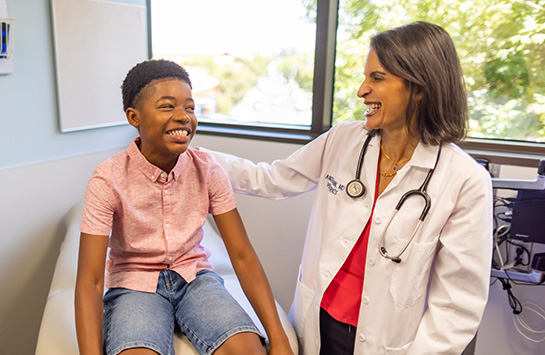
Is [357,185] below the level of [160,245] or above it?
above

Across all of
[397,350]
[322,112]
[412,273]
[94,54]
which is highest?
[94,54]

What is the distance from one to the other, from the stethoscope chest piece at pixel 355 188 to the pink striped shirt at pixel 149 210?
1.16 feet

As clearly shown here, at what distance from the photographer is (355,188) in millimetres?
1364

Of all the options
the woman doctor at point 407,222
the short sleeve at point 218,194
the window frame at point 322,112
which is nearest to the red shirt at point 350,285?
the woman doctor at point 407,222

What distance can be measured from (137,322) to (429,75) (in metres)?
0.99

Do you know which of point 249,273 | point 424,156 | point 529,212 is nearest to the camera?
point 424,156

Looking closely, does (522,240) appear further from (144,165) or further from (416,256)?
(144,165)

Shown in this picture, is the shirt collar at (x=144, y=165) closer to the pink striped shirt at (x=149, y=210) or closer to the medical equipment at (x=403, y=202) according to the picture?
the pink striped shirt at (x=149, y=210)

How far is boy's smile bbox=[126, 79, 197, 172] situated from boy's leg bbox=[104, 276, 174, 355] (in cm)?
39

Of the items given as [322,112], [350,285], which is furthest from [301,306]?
[322,112]

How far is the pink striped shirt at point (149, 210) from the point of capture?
4.06 ft

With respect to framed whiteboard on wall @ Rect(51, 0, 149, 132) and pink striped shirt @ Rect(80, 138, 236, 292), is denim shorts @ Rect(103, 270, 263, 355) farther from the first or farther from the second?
framed whiteboard on wall @ Rect(51, 0, 149, 132)

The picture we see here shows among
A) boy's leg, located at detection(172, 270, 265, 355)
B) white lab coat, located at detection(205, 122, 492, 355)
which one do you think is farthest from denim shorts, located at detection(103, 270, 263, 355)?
white lab coat, located at detection(205, 122, 492, 355)

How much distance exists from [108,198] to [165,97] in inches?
12.0
